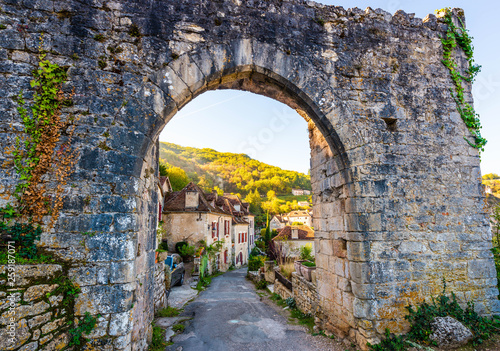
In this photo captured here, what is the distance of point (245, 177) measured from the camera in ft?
240

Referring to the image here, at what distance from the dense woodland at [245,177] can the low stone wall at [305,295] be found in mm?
43284

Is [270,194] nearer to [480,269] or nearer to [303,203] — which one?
[303,203]

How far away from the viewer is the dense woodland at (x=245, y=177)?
5695 cm

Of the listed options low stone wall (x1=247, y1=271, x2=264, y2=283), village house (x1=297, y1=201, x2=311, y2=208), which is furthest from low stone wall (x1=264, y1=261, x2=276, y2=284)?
village house (x1=297, y1=201, x2=311, y2=208)

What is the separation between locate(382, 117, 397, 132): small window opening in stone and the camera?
179 inches

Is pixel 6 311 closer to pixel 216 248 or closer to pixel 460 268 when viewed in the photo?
pixel 460 268

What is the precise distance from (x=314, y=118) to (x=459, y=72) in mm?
3133

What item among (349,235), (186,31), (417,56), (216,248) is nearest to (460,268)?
A: (349,235)

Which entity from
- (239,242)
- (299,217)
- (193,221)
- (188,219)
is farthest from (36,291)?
(299,217)

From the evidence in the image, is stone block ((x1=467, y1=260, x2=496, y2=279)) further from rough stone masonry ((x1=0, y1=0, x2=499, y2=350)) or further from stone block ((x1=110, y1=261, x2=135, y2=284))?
stone block ((x1=110, y1=261, x2=135, y2=284))

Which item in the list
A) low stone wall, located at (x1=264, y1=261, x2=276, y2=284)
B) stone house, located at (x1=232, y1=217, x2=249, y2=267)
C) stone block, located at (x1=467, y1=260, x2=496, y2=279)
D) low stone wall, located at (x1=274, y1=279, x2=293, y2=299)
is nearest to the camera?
stone block, located at (x1=467, y1=260, x2=496, y2=279)

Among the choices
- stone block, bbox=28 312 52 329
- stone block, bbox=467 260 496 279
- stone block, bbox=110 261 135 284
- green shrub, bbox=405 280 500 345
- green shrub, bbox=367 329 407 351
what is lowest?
green shrub, bbox=367 329 407 351

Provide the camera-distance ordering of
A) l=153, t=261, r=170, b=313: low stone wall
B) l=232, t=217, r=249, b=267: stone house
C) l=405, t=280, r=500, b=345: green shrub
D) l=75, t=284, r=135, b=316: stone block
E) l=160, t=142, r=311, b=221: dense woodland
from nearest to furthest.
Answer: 1. l=75, t=284, r=135, b=316: stone block
2. l=405, t=280, r=500, b=345: green shrub
3. l=153, t=261, r=170, b=313: low stone wall
4. l=232, t=217, r=249, b=267: stone house
5. l=160, t=142, r=311, b=221: dense woodland

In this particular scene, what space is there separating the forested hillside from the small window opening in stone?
50459 mm
